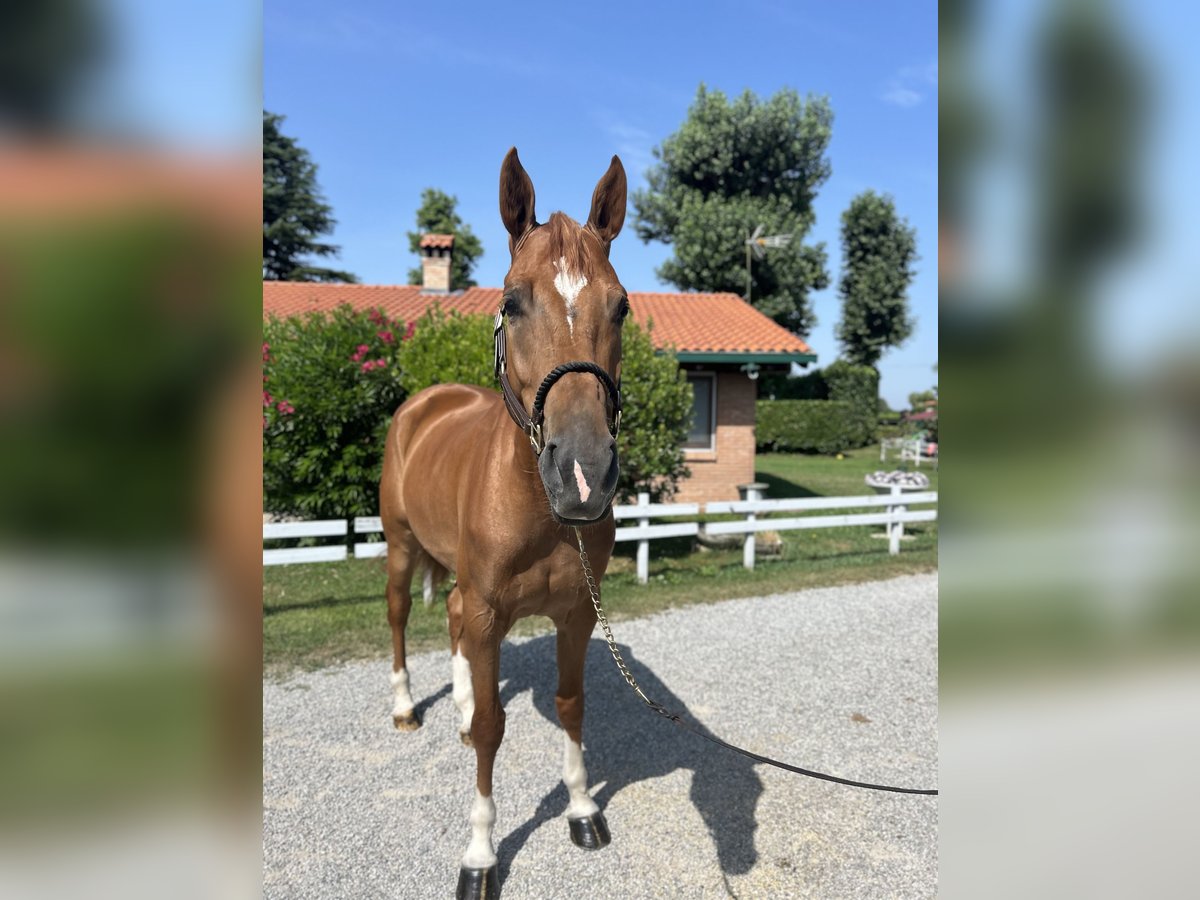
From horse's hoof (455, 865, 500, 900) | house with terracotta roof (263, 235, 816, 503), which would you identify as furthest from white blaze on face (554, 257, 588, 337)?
house with terracotta roof (263, 235, 816, 503)

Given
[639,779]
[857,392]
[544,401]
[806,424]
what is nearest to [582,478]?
[544,401]

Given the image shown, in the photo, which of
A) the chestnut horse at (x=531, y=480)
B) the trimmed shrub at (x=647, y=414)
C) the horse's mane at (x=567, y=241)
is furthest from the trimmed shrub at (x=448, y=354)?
the horse's mane at (x=567, y=241)

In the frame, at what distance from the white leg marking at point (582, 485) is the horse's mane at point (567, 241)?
2.17ft

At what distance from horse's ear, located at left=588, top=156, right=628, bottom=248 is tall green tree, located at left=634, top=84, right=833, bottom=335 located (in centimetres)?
2526

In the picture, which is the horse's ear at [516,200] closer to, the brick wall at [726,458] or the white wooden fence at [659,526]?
the white wooden fence at [659,526]

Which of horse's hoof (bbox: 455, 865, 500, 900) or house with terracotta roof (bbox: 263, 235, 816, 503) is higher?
house with terracotta roof (bbox: 263, 235, 816, 503)

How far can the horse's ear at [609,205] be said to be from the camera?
2395mm

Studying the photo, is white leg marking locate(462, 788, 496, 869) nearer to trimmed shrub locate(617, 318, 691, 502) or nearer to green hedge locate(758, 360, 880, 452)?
trimmed shrub locate(617, 318, 691, 502)

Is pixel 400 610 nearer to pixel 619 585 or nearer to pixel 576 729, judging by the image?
pixel 576 729

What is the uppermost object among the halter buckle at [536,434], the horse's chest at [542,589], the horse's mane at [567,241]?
the horse's mane at [567,241]

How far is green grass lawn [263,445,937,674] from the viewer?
557 cm

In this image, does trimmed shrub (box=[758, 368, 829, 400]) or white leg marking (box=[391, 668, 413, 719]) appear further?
trimmed shrub (box=[758, 368, 829, 400])
